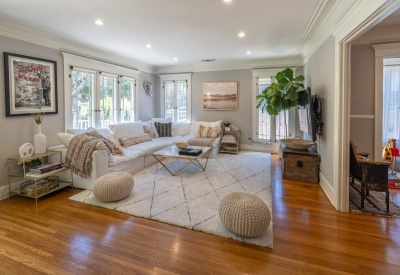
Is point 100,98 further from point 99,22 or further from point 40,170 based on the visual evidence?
point 40,170

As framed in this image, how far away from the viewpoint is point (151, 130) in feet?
19.2

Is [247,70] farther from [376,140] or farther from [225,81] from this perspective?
[376,140]

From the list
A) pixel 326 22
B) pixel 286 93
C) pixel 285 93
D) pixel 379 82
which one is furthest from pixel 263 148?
pixel 326 22

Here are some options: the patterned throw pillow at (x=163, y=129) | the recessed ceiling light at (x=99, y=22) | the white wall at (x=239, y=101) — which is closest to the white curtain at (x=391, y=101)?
the white wall at (x=239, y=101)

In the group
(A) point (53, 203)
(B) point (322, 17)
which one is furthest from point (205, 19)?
(A) point (53, 203)

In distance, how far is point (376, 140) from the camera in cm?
356

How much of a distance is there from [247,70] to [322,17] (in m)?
3.15

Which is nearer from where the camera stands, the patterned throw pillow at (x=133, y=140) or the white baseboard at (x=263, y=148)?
the patterned throw pillow at (x=133, y=140)

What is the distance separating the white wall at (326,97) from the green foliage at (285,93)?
53 cm

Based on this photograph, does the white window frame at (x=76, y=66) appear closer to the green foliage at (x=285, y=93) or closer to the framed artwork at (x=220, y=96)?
the framed artwork at (x=220, y=96)

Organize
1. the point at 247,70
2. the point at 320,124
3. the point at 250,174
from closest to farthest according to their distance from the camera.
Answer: the point at 320,124, the point at 250,174, the point at 247,70

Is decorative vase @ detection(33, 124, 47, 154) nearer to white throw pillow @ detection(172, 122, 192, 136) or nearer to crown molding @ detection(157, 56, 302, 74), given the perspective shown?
white throw pillow @ detection(172, 122, 192, 136)

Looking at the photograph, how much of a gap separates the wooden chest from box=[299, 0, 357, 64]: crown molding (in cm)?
185

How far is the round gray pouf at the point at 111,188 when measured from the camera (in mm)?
2869
